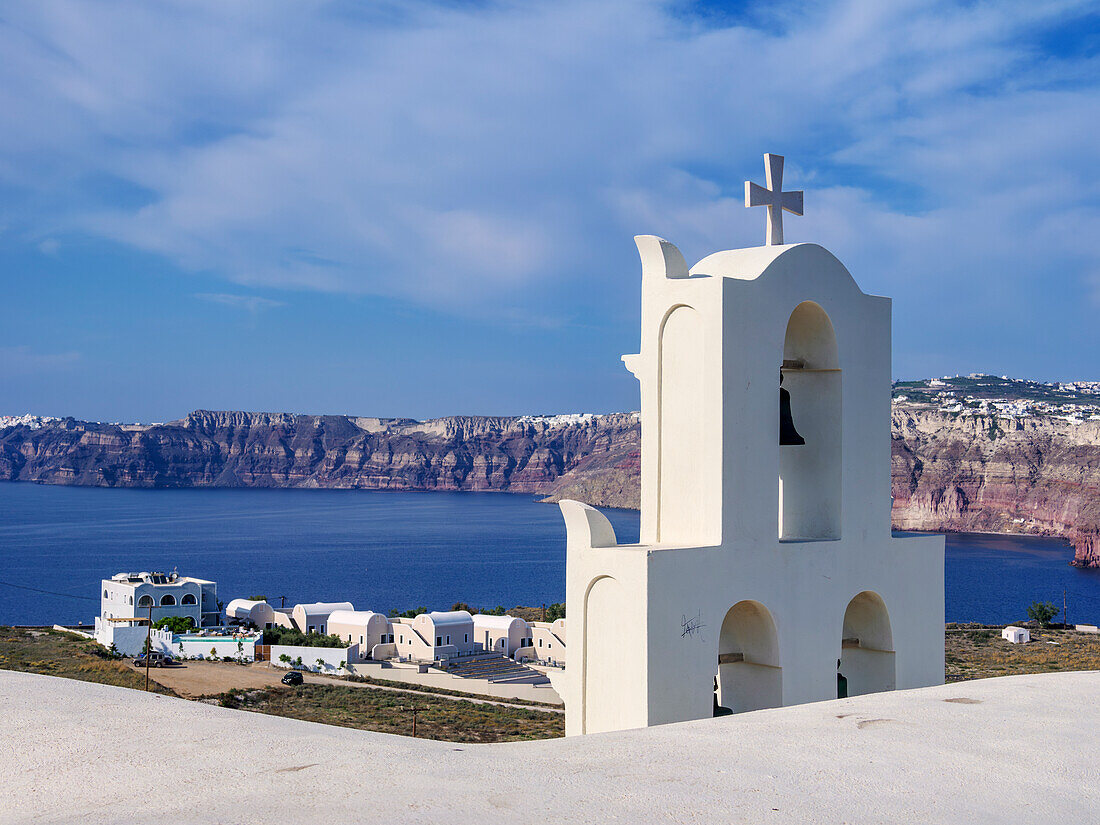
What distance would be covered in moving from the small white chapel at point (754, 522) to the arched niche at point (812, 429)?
0.5 inches

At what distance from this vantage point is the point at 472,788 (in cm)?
346

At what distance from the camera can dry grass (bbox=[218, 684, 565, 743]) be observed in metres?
21.8

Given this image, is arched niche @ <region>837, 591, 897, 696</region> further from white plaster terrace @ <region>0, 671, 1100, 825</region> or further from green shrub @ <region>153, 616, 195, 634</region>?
green shrub @ <region>153, 616, 195, 634</region>

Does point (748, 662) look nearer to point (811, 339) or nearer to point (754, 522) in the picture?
point (754, 522)

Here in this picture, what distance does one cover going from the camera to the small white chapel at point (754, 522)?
581 centimetres

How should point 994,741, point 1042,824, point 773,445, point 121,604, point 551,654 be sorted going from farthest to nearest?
point 121,604 < point 551,654 < point 773,445 < point 994,741 < point 1042,824

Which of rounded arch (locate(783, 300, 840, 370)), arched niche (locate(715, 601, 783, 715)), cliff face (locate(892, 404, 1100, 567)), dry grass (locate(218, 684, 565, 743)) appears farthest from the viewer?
cliff face (locate(892, 404, 1100, 567))

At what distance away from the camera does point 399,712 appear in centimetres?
2567

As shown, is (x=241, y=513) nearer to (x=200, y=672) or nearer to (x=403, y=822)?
(x=200, y=672)

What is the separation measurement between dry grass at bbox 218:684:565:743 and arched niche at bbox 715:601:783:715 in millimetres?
14303

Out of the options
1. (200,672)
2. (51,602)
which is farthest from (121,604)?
(51,602)

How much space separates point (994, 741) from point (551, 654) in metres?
34.3

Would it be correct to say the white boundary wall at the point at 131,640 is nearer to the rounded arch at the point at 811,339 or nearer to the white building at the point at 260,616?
the white building at the point at 260,616

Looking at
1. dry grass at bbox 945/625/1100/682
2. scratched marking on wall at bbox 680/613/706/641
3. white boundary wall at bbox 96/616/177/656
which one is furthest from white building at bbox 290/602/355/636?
scratched marking on wall at bbox 680/613/706/641
